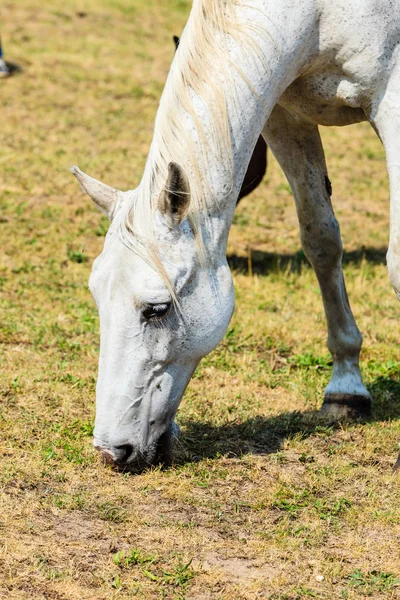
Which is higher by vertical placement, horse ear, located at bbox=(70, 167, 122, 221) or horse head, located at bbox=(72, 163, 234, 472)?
horse ear, located at bbox=(70, 167, 122, 221)

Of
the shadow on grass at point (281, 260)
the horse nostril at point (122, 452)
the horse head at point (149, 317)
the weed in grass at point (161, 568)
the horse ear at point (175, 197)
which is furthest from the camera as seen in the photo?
the shadow on grass at point (281, 260)

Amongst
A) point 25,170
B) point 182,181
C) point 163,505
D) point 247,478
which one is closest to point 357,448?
point 247,478

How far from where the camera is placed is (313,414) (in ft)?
15.0

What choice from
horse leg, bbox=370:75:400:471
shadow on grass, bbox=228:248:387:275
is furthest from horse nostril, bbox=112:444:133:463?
shadow on grass, bbox=228:248:387:275

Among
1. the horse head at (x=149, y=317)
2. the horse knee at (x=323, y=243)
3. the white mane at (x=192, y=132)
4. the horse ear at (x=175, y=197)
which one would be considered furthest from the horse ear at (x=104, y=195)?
the horse knee at (x=323, y=243)

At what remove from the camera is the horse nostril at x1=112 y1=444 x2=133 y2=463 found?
3512mm

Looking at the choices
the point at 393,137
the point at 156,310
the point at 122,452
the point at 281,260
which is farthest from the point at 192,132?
the point at 281,260

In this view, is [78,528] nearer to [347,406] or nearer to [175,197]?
[175,197]

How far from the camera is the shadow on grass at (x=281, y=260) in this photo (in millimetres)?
7301

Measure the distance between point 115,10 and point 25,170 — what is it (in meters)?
7.39

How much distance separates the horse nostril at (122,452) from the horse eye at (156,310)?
20.4 inches

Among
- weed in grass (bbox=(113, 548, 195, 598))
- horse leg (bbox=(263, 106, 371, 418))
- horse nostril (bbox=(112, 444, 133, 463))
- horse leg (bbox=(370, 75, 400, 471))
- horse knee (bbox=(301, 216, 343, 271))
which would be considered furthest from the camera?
horse knee (bbox=(301, 216, 343, 271))

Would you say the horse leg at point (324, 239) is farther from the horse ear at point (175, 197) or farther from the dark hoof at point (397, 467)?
the horse ear at point (175, 197)

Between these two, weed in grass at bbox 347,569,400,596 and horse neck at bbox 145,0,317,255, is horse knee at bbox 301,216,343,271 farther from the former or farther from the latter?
weed in grass at bbox 347,569,400,596
